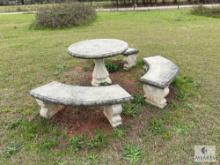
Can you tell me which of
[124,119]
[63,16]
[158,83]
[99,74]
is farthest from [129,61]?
[63,16]

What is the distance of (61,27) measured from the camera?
11000 millimetres

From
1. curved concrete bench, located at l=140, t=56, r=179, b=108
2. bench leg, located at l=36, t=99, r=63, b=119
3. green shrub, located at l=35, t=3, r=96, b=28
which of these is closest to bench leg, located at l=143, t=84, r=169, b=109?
curved concrete bench, located at l=140, t=56, r=179, b=108

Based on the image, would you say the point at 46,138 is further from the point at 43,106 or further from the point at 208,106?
the point at 208,106

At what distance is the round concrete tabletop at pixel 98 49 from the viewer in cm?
398

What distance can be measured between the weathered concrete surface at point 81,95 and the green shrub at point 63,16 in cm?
795

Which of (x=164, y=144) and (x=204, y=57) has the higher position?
(x=204, y=57)

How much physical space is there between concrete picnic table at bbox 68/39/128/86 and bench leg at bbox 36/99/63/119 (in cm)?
88

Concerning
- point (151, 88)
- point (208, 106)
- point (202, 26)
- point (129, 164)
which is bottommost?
point (129, 164)

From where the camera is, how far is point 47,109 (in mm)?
3629

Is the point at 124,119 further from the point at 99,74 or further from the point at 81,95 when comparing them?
the point at 99,74

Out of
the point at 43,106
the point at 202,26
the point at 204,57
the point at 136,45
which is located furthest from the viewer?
the point at 202,26

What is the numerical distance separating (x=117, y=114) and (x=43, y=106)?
1034 mm

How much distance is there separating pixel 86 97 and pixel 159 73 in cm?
129

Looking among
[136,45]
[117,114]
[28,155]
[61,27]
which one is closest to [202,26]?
[136,45]
